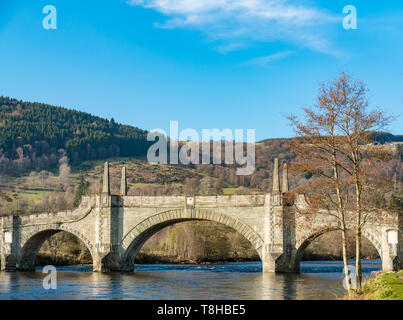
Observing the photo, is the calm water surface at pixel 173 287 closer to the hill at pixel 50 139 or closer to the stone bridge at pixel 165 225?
the stone bridge at pixel 165 225

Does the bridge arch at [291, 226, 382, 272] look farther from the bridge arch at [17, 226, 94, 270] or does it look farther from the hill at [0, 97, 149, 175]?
the hill at [0, 97, 149, 175]

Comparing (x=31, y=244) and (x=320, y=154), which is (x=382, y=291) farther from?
(x=31, y=244)

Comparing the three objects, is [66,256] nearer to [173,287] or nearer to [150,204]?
[150,204]

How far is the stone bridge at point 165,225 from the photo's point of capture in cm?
4462

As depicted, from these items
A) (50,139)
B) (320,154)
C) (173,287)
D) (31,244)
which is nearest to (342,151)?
(320,154)

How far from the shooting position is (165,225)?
2023 inches

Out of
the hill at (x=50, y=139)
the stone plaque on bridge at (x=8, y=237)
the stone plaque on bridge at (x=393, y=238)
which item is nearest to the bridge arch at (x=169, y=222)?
the stone plaque on bridge at (x=393, y=238)

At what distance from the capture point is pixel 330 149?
87.8 ft

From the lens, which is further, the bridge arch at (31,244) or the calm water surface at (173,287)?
the bridge arch at (31,244)

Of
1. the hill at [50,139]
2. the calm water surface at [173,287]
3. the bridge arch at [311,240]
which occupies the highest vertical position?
the hill at [50,139]

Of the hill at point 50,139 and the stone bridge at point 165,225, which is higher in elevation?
the hill at point 50,139

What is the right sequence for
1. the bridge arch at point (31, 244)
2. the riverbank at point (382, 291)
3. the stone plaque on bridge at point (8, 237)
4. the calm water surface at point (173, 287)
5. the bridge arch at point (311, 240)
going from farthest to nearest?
the stone plaque on bridge at point (8, 237) → the bridge arch at point (31, 244) → the bridge arch at point (311, 240) → the calm water surface at point (173, 287) → the riverbank at point (382, 291)
